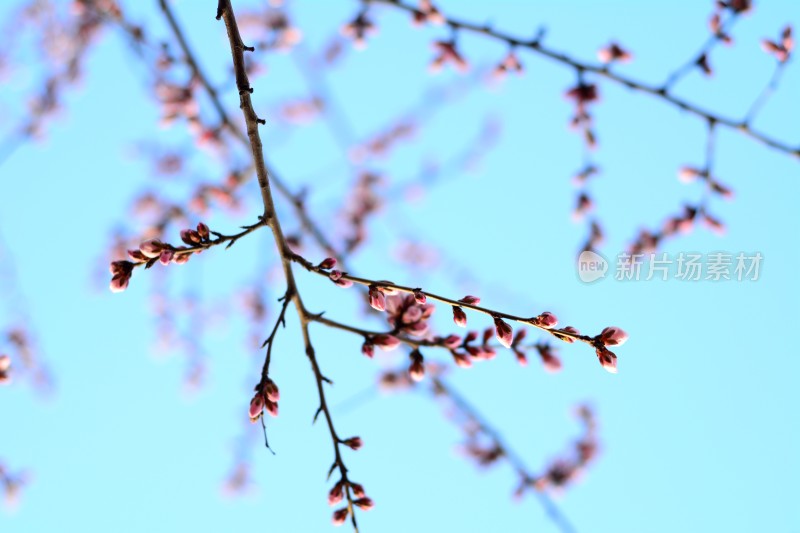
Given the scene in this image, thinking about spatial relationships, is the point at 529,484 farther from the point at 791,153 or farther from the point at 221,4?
the point at 221,4

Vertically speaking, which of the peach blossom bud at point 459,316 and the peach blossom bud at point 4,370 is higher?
the peach blossom bud at point 4,370

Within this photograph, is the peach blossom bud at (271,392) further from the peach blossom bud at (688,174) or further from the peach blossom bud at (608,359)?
the peach blossom bud at (688,174)

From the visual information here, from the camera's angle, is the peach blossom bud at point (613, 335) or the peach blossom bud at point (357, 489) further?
the peach blossom bud at point (357, 489)

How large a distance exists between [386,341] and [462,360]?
309mm

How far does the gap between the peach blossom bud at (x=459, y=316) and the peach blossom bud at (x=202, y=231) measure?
0.79 meters

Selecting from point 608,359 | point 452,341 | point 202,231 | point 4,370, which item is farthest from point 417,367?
point 4,370

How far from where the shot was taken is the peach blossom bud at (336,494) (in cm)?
190

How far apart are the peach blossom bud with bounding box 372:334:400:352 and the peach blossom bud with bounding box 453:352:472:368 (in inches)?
10.1

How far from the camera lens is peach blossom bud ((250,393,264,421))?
5.93ft

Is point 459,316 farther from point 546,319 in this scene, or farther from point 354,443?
point 354,443

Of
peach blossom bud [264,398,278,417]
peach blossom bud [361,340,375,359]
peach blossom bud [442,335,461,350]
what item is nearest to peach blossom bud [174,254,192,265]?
peach blossom bud [264,398,278,417]

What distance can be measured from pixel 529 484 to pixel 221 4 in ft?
10.7

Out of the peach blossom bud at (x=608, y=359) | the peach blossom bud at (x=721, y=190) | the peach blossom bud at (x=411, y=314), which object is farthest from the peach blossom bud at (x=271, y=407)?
the peach blossom bud at (x=721, y=190)

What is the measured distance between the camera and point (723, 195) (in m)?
3.22
